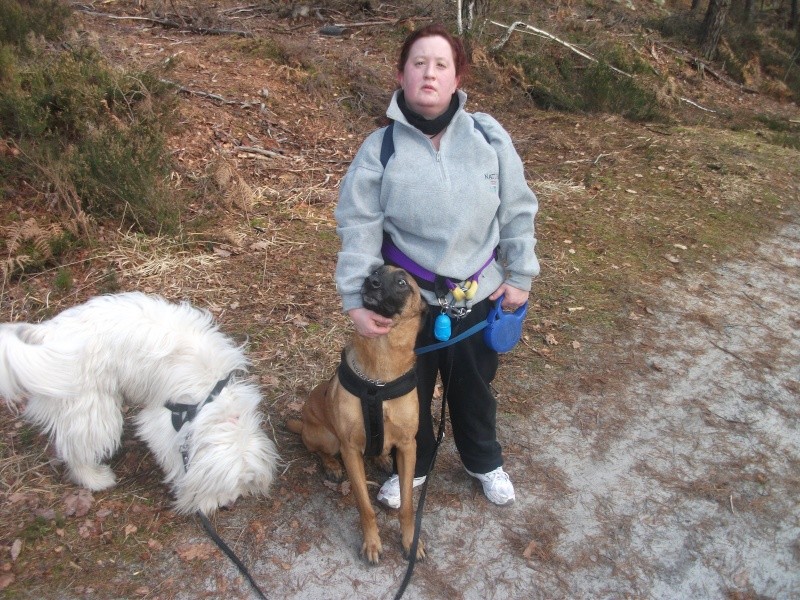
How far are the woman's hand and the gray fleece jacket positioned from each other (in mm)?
49

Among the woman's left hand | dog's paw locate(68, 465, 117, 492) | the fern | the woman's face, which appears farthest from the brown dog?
the fern

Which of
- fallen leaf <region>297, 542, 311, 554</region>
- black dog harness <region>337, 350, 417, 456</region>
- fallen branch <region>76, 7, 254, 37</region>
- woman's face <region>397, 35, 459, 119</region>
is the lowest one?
fallen leaf <region>297, 542, 311, 554</region>

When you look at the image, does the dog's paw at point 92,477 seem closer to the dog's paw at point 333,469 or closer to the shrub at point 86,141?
the dog's paw at point 333,469

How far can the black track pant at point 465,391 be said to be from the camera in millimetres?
2676

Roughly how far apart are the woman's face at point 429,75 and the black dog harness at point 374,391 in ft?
3.70

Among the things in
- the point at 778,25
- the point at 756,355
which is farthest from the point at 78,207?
the point at 778,25

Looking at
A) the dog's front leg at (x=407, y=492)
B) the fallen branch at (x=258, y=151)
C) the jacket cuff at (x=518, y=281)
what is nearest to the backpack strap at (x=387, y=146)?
the jacket cuff at (x=518, y=281)

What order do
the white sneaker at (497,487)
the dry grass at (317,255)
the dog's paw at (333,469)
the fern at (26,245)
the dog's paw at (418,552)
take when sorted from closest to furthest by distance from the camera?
1. the dog's paw at (418,552)
2. the dry grass at (317,255)
3. the white sneaker at (497,487)
4. the dog's paw at (333,469)
5. the fern at (26,245)

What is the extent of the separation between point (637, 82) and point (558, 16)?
2980 millimetres

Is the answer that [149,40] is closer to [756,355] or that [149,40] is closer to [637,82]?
[637,82]

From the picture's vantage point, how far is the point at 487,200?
2379 millimetres

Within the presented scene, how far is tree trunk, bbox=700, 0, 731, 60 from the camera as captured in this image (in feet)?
39.5

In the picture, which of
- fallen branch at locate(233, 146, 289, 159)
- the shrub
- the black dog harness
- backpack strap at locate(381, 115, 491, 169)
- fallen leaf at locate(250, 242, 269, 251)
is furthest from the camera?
fallen branch at locate(233, 146, 289, 159)

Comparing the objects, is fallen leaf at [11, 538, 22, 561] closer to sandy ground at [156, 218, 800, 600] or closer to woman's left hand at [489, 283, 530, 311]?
sandy ground at [156, 218, 800, 600]
